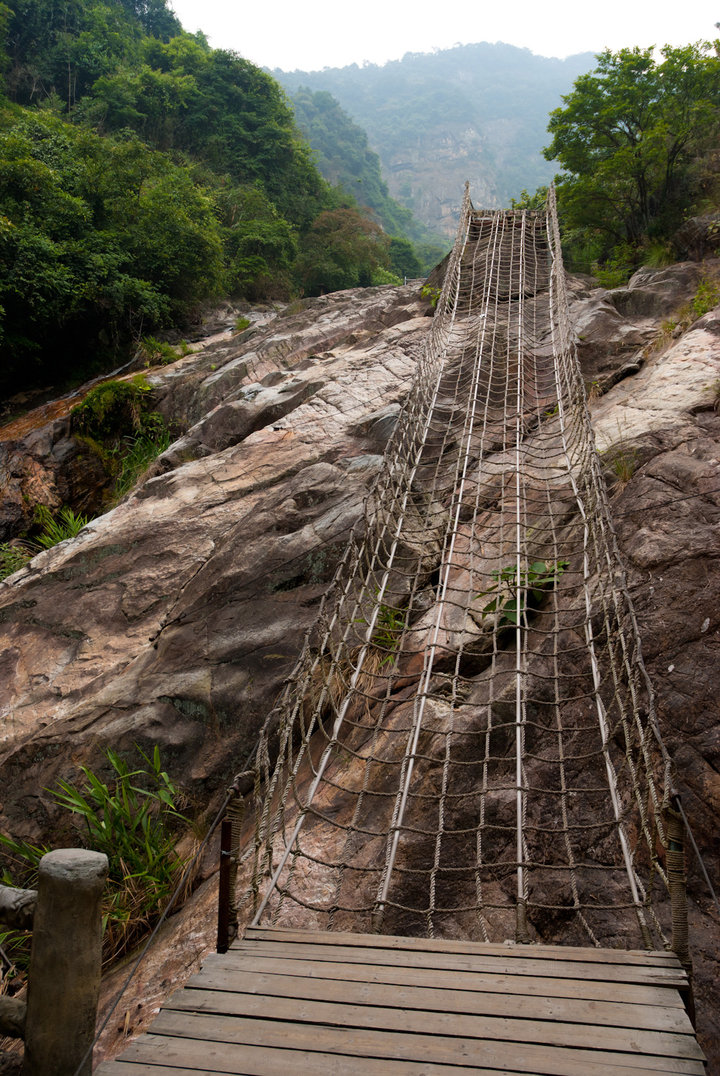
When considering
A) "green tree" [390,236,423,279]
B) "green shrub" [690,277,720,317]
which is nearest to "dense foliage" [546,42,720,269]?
"green shrub" [690,277,720,317]

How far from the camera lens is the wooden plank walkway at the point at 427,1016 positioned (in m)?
1.16

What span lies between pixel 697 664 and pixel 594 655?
0.41 meters

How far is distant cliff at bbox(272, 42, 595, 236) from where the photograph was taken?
2416 inches

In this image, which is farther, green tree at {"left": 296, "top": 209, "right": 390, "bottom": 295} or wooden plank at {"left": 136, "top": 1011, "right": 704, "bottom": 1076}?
green tree at {"left": 296, "top": 209, "right": 390, "bottom": 295}

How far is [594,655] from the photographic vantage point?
274cm

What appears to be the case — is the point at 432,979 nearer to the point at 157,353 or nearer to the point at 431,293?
the point at 431,293

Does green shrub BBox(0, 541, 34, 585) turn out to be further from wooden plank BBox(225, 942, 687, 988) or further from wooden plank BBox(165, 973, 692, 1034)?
wooden plank BBox(165, 973, 692, 1034)

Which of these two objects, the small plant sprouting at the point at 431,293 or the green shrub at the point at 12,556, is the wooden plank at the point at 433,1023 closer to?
the green shrub at the point at 12,556

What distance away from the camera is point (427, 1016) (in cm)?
128

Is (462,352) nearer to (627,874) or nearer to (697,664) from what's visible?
(697,664)

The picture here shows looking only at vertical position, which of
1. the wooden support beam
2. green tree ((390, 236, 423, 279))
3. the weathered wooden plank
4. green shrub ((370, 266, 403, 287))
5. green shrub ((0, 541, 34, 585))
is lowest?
green shrub ((0, 541, 34, 585))

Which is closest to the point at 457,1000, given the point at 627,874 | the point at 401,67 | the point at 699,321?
the point at 627,874

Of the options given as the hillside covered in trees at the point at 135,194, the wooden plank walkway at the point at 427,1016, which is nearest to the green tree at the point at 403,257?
the hillside covered in trees at the point at 135,194

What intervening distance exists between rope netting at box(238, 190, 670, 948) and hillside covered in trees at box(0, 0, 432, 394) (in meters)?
7.88
